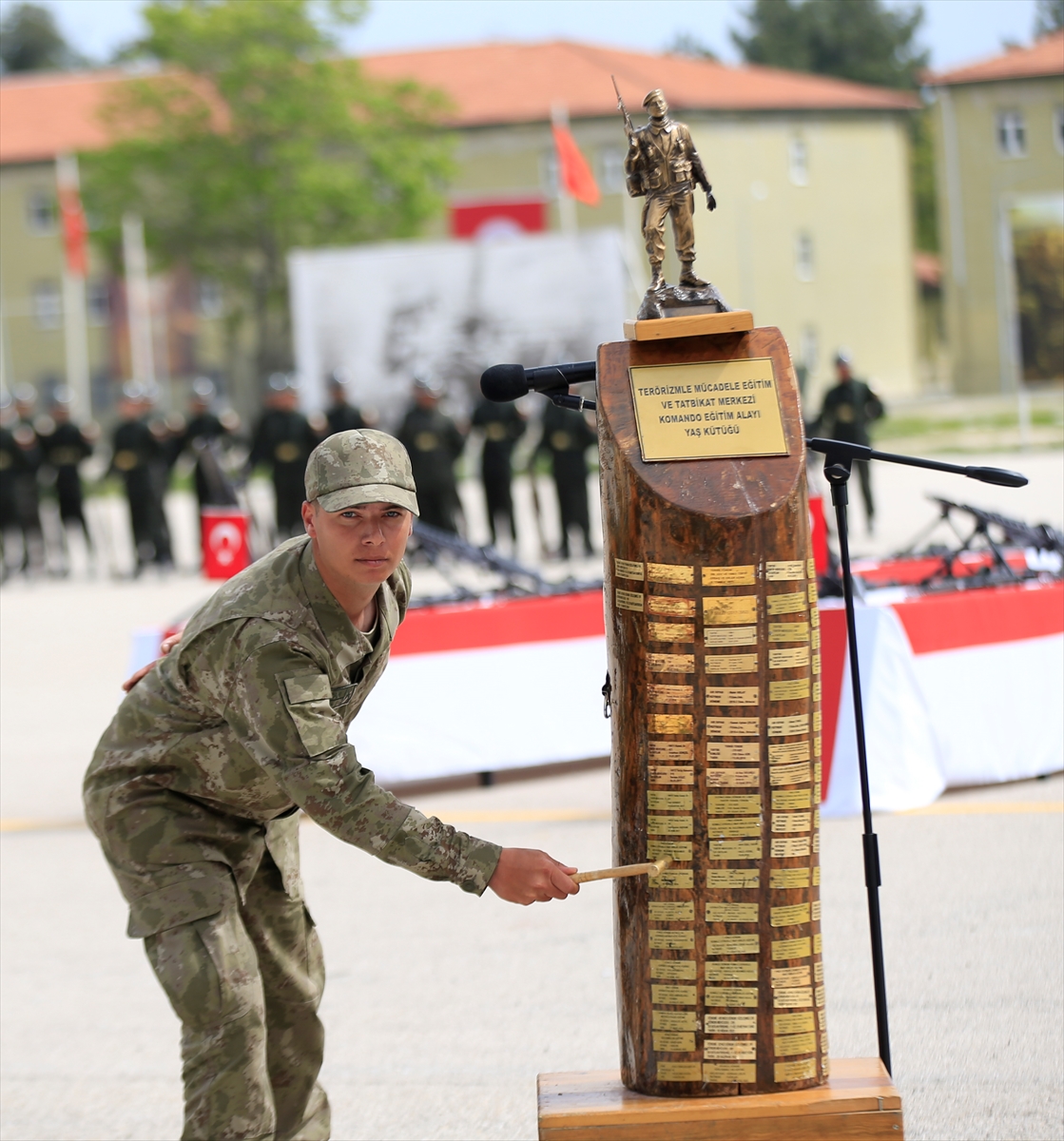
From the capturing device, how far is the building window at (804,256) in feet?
154

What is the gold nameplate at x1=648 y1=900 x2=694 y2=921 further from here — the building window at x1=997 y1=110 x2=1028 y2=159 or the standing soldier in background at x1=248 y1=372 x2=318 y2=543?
the building window at x1=997 y1=110 x2=1028 y2=159

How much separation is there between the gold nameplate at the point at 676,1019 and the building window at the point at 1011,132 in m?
14.6

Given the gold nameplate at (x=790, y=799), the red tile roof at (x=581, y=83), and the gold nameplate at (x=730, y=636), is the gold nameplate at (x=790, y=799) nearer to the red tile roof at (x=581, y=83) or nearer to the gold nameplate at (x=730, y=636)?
the gold nameplate at (x=730, y=636)

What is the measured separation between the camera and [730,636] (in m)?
2.82

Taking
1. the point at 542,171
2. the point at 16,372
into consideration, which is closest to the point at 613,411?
the point at 542,171

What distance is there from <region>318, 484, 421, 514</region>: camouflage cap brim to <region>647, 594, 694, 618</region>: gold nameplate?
1.47 feet

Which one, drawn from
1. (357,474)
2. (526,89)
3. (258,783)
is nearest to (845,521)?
(357,474)

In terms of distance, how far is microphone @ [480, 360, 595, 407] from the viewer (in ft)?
10.2

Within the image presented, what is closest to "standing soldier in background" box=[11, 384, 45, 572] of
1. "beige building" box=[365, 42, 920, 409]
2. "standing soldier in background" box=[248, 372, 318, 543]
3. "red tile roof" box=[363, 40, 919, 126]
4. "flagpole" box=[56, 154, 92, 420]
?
"standing soldier in background" box=[248, 372, 318, 543]

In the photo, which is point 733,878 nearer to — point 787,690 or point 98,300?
point 787,690

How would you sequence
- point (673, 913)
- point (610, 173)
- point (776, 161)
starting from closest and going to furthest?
point (673, 913) → point (610, 173) → point (776, 161)

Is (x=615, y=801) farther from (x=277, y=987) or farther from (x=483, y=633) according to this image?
(x=483, y=633)

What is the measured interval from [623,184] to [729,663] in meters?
43.5

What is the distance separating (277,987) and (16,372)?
177ft
